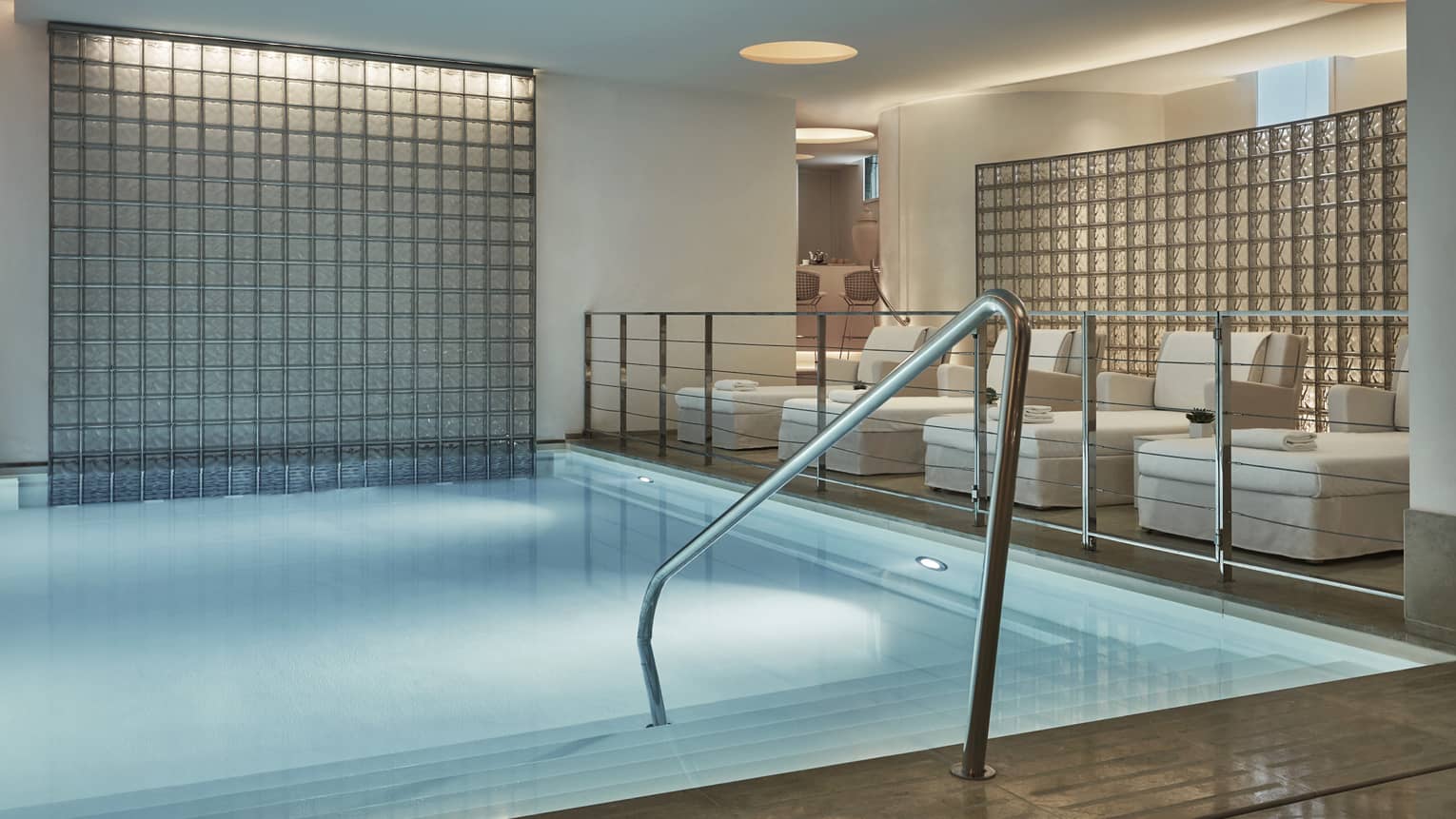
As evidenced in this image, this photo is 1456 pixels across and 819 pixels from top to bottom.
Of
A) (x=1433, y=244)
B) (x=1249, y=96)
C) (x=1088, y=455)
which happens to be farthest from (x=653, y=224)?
(x=1433, y=244)

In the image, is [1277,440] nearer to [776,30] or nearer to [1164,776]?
[1164,776]

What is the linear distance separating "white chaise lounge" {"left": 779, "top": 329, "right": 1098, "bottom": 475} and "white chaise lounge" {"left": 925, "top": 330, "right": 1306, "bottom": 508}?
52 centimetres

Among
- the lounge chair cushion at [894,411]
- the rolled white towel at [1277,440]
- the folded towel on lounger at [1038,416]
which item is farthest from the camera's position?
the lounge chair cushion at [894,411]

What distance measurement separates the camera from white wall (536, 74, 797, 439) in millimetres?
8891

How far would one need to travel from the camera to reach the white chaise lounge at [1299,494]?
4168 millimetres

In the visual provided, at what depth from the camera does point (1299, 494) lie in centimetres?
420

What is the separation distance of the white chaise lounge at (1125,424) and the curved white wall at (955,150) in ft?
11.9

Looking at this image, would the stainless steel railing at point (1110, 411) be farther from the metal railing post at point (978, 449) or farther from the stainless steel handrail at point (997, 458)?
the stainless steel handrail at point (997, 458)

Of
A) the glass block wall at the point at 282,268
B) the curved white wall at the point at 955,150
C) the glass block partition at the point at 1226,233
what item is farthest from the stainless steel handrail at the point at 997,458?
the curved white wall at the point at 955,150

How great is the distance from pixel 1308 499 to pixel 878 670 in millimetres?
1710

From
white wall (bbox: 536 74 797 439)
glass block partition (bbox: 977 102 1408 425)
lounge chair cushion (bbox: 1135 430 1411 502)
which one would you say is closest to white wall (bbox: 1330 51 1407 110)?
glass block partition (bbox: 977 102 1408 425)

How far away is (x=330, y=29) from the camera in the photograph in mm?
7340

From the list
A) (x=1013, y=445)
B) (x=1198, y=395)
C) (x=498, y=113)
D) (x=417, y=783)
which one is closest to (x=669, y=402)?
(x=498, y=113)

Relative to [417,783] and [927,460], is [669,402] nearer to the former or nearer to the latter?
[927,460]
